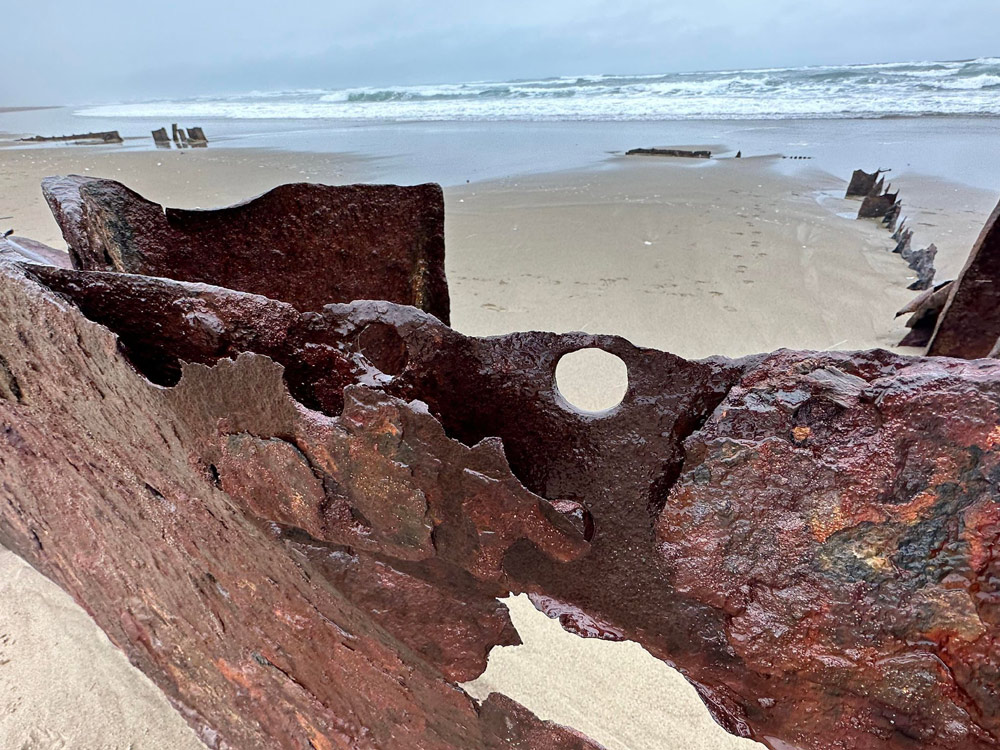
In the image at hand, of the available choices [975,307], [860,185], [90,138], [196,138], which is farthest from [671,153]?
[90,138]

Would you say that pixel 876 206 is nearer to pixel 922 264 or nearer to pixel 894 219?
pixel 894 219

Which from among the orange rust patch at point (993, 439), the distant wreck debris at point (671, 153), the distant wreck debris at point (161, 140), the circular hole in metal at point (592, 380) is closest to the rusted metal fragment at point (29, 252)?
the orange rust patch at point (993, 439)

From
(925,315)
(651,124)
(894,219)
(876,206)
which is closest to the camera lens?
(925,315)

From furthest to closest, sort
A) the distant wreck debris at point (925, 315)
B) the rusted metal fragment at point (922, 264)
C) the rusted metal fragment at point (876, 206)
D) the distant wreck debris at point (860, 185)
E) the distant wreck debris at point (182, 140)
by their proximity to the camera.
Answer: the distant wreck debris at point (182, 140), the distant wreck debris at point (860, 185), the rusted metal fragment at point (876, 206), the rusted metal fragment at point (922, 264), the distant wreck debris at point (925, 315)

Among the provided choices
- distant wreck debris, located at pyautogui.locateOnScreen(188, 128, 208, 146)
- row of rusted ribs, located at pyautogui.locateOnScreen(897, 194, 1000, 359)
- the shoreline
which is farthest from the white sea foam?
row of rusted ribs, located at pyautogui.locateOnScreen(897, 194, 1000, 359)

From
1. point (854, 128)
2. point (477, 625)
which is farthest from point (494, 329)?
point (854, 128)

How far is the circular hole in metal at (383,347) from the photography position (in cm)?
73

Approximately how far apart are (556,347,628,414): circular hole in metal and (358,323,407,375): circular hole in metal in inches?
74.6

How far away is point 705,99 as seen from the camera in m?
16.0

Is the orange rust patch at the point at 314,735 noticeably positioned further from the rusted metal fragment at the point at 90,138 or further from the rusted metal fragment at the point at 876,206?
the rusted metal fragment at the point at 90,138

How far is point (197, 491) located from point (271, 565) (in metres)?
0.15

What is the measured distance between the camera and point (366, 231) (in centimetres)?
169

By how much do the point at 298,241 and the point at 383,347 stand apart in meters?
1.05

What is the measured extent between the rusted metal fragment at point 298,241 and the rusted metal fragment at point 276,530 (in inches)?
22.2
